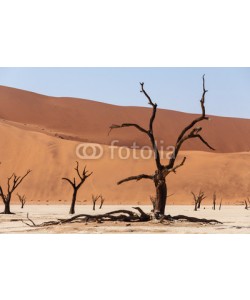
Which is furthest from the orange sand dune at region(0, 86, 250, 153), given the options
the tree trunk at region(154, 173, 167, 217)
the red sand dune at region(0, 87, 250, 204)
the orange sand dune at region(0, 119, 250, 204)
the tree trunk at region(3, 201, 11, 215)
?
the tree trunk at region(154, 173, 167, 217)

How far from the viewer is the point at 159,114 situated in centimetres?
11375

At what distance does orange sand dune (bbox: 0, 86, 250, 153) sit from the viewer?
297ft

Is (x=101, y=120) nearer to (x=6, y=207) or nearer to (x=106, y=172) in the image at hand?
(x=106, y=172)

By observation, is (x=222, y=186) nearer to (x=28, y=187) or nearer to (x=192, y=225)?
(x=28, y=187)

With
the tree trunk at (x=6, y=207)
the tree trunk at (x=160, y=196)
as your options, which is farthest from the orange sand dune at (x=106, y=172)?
the tree trunk at (x=160, y=196)

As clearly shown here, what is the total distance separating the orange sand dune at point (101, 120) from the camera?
90.6 metres

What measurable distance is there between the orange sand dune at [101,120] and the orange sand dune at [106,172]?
983 inches

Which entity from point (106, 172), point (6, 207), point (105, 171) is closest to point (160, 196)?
point (6, 207)

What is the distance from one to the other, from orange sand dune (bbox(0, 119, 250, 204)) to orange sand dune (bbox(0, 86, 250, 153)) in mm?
24979

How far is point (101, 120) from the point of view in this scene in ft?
328

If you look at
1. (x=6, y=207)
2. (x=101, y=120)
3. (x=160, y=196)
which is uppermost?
(x=101, y=120)

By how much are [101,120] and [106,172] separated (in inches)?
1881

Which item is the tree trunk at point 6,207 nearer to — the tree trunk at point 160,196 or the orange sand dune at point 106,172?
the tree trunk at point 160,196

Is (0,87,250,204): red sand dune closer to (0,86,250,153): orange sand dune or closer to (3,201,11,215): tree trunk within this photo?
(0,86,250,153): orange sand dune
